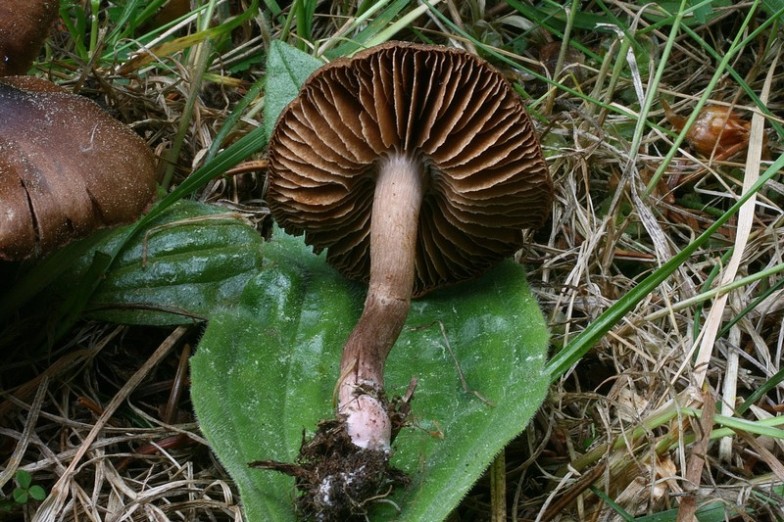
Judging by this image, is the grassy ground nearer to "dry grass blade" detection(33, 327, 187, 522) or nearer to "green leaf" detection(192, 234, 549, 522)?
"dry grass blade" detection(33, 327, 187, 522)

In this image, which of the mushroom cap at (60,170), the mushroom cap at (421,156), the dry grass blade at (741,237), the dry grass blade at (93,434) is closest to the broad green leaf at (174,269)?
the dry grass blade at (93,434)

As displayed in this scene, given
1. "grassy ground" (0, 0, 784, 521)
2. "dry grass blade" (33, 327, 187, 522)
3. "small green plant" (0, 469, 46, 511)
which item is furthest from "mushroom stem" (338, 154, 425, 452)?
"small green plant" (0, 469, 46, 511)

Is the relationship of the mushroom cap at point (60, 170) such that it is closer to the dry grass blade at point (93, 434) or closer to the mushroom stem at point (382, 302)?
the dry grass blade at point (93, 434)

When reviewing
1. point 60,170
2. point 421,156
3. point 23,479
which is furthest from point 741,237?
point 23,479

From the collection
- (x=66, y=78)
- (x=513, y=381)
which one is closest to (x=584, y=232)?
(x=513, y=381)

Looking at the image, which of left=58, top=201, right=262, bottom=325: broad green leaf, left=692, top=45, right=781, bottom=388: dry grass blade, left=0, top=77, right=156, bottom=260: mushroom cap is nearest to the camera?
left=0, top=77, right=156, bottom=260: mushroom cap

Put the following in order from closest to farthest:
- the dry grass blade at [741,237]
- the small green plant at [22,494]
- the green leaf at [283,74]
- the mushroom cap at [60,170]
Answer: the mushroom cap at [60,170] < the small green plant at [22,494] < the dry grass blade at [741,237] < the green leaf at [283,74]
